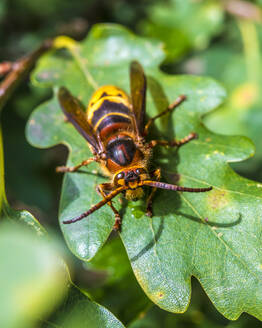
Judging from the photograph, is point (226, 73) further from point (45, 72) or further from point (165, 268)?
point (165, 268)

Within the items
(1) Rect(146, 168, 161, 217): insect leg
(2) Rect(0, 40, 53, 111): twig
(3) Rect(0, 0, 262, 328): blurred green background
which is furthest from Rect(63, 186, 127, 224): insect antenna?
(3) Rect(0, 0, 262, 328): blurred green background

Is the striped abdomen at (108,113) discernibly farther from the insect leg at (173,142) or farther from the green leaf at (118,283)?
the green leaf at (118,283)

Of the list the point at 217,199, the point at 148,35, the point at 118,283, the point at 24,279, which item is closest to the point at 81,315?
the point at 217,199

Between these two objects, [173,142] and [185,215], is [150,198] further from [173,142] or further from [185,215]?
[173,142]

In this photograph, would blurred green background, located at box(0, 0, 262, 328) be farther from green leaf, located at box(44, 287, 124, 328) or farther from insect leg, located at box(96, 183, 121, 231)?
green leaf, located at box(44, 287, 124, 328)

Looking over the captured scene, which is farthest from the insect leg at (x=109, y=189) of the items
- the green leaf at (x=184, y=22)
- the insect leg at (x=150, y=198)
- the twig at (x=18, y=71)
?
the green leaf at (x=184, y=22)
